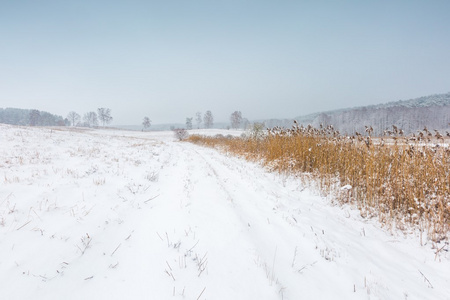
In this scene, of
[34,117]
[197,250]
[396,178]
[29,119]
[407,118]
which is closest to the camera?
[197,250]

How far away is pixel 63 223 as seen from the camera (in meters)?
2.76

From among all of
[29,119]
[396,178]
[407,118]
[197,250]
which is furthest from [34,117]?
[407,118]

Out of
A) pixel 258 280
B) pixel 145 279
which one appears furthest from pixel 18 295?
pixel 258 280

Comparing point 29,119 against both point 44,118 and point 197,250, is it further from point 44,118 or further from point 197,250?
point 197,250

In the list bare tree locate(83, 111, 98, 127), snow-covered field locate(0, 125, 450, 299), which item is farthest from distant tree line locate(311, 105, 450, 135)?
bare tree locate(83, 111, 98, 127)

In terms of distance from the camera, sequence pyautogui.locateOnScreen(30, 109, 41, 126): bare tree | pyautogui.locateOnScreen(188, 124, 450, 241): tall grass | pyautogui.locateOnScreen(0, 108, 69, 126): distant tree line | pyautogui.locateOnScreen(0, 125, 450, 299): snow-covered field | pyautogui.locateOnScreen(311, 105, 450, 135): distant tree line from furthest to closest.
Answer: pyautogui.locateOnScreen(0, 108, 69, 126): distant tree line < pyautogui.locateOnScreen(30, 109, 41, 126): bare tree < pyautogui.locateOnScreen(311, 105, 450, 135): distant tree line < pyautogui.locateOnScreen(188, 124, 450, 241): tall grass < pyautogui.locateOnScreen(0, 125, 450, 299): snow-covered field

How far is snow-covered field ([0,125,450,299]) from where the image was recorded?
176 cm

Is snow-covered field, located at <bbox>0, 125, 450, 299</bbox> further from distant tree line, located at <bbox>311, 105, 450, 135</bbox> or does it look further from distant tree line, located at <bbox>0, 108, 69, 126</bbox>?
distant tree line, located at <bbox>0, 108, 69, 126</bbox>

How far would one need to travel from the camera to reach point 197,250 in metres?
2.30

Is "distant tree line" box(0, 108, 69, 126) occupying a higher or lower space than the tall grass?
higher

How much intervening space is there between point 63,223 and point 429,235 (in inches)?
200

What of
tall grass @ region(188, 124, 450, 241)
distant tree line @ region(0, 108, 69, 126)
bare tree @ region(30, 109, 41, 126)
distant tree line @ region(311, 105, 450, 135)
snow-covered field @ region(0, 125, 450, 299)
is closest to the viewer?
snow-covered field @ region(0, 125, 450, 299)

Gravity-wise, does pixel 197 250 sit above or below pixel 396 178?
below

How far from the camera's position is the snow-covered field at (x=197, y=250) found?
69.5 inches
